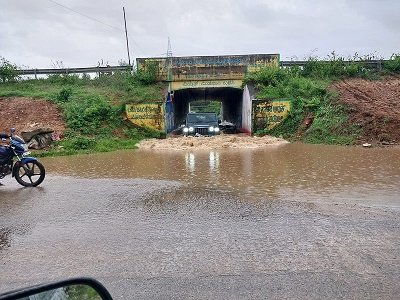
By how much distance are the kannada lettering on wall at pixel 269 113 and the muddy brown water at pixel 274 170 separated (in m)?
4.37

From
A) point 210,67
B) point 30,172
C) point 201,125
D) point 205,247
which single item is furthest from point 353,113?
point 205,247

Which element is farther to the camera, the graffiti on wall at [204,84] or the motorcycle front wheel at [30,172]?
the graffiti on wall at [204,84]

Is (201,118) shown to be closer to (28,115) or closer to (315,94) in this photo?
(315,94)

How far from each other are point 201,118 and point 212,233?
16.7 metres

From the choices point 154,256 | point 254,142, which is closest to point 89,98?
point 254,142

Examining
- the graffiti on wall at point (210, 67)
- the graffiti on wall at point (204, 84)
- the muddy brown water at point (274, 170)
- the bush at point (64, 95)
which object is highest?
the graffiti on wall at point (210, 67)

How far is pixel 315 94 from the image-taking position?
21938 mm

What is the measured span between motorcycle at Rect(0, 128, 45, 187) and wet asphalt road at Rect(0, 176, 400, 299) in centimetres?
170

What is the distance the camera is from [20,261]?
4.57m

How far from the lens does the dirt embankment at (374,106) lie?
55.4 feet

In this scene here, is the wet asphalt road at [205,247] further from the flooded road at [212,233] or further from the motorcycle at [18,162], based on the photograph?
the motorcycle at [18,162]

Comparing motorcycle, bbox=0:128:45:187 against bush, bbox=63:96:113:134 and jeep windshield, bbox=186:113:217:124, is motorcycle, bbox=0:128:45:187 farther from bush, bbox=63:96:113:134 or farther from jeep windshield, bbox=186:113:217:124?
jeep windshield, bbox=186:113:217:124

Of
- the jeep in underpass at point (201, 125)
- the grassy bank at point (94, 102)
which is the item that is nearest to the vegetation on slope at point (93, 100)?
the grassy bank at point (94, 102)

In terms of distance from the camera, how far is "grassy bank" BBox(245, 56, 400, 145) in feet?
60.6
